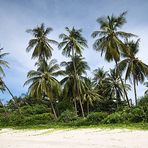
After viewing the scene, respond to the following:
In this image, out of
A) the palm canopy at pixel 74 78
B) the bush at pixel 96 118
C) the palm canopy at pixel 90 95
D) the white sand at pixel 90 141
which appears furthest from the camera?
the palm canopy at pixel 90 95

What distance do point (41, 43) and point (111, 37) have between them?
11633 mm

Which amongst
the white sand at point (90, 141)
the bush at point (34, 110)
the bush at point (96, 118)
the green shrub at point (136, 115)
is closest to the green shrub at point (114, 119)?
the green shrub at point (136, 115)

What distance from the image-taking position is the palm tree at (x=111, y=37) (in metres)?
36.9

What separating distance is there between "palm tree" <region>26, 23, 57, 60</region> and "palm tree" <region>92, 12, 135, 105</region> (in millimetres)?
9399

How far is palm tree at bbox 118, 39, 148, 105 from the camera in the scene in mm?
39969

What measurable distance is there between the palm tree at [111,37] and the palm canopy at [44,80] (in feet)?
29.2

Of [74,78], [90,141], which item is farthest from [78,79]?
[90,141]

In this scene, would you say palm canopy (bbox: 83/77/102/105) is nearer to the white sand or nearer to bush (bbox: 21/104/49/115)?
bush (bbox: 21/104/49/115)

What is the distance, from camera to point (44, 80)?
4322 cm

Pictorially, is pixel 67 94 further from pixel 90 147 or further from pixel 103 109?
pixel 90 147

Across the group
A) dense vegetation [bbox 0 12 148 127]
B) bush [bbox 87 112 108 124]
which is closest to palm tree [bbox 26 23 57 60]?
dense vegetation [bbox 0 12 148 127]

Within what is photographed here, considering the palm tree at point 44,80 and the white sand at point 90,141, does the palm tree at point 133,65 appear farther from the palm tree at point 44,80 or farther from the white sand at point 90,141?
the white sand at point 90,141

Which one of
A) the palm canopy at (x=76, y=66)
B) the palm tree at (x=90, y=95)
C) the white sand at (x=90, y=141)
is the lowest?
the white sand at (x=90, y=141)

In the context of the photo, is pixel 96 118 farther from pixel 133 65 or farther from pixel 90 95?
pixel 90 95
